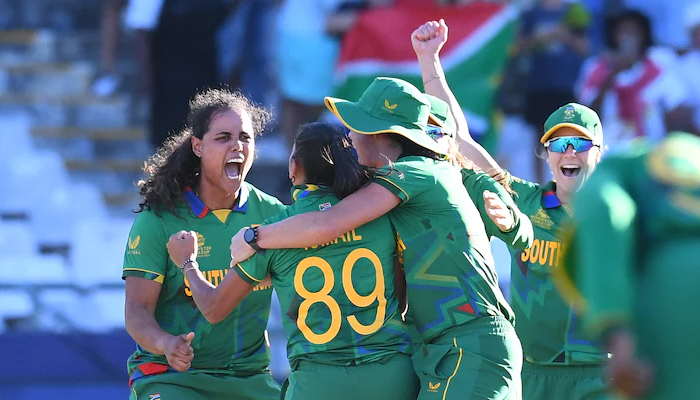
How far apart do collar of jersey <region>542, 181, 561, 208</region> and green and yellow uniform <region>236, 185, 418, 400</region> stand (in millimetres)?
1510

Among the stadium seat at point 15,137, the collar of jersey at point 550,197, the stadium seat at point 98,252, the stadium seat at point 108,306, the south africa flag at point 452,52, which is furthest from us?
the stadium seat at point 15,137

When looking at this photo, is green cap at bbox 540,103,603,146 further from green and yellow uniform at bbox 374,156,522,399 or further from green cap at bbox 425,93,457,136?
green and yellow uniform at bbox 374,156,522,399

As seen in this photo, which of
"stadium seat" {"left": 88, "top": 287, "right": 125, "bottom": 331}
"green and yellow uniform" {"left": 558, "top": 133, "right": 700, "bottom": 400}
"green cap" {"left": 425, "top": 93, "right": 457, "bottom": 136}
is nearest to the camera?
"green and yellow uniform" {"left": 558, "top": 133, "right": 700, "bottom": 400}

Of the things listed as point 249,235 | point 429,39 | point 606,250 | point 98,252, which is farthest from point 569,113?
point 98,252

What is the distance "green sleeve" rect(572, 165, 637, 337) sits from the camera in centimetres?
278

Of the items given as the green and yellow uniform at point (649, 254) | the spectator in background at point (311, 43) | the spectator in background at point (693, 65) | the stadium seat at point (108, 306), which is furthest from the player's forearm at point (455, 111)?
the spectator in background at point (693, 65)

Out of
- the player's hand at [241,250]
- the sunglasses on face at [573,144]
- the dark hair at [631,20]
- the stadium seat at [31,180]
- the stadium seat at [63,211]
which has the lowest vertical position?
the player's hand at [241,250]

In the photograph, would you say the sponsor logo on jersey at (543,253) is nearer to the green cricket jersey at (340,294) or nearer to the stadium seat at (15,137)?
the green cricket jersey at (340,294)

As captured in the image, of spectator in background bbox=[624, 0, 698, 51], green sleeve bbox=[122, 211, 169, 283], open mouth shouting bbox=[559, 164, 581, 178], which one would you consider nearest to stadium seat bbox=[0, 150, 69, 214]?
spectator in background bbox=[624, 0, 698, 51]

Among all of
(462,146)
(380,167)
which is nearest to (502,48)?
(462,146)

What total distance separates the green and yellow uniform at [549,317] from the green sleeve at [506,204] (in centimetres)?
70

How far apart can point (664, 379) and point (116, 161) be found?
1030 centimetres

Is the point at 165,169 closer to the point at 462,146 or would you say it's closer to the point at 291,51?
the point at 462,146

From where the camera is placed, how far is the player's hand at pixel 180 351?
188 inches
